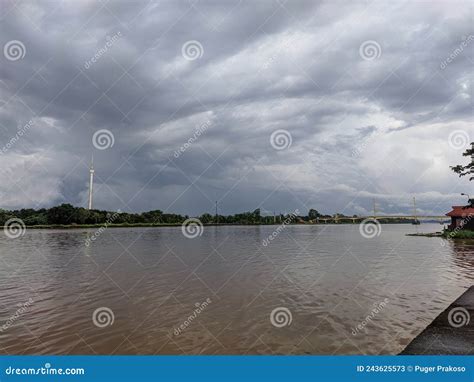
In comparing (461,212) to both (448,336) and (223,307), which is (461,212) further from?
(448,336)

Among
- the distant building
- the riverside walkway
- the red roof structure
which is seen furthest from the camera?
the red roof structure

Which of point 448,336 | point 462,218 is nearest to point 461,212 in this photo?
point 462,218

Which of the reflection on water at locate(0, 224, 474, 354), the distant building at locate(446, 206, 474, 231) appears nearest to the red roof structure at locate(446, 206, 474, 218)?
the distant building at locate(446, 206, 474, 231)

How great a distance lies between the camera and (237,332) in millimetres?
10469

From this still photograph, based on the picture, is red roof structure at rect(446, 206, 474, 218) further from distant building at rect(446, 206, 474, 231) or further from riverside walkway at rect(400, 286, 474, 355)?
riverside walkway at rect(400, 286, 474, 355)

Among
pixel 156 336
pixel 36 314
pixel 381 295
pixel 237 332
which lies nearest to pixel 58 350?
pixel 156 336

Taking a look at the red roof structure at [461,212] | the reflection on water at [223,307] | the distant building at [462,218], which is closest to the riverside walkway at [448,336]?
the reflection on water at [223,307]

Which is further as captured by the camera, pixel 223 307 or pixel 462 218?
pixel 462 218

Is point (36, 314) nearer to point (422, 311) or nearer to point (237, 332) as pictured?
point (237, 332)

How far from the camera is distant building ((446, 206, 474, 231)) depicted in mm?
51625

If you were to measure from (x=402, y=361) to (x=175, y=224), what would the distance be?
153806mm

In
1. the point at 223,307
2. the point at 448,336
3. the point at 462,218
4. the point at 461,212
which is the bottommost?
the point at 448,336

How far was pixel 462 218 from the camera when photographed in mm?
54688

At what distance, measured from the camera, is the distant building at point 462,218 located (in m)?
51.6
